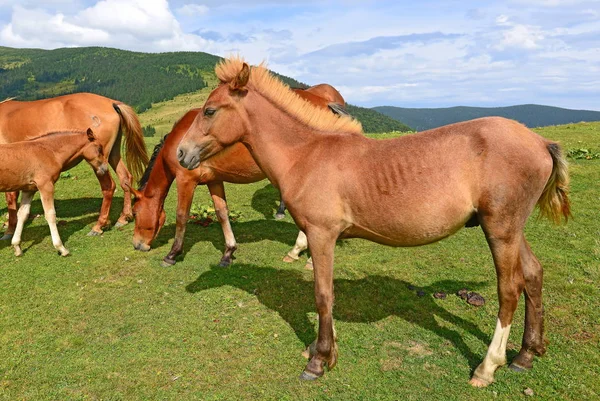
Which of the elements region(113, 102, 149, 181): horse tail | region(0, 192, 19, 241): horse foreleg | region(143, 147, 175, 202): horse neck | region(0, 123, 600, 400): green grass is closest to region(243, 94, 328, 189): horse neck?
region(0, 123, 600, 400): green grass

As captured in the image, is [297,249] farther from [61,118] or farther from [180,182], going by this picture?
[61,118]

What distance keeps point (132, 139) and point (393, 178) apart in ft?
27.3

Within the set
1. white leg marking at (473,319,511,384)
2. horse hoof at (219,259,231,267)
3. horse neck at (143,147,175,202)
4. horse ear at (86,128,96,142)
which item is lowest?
horse hoof at (219,259,231,267)

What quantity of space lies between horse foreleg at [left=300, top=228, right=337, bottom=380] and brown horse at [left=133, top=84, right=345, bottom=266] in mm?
3347

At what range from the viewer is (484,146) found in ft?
12.6

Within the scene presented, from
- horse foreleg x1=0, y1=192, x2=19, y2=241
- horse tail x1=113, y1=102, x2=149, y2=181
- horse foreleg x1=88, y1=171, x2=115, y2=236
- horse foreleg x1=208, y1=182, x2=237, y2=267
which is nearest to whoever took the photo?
horse foreleg x1=208, y1=182, x2=237, y2=267

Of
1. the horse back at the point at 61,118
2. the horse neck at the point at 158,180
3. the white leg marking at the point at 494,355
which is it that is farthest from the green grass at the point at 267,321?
the horse back at the point at 61,118

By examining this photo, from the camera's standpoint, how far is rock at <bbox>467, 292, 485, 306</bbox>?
5906 millimetres

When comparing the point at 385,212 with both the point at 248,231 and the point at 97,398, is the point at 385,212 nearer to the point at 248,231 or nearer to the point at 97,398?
the point at 97,398

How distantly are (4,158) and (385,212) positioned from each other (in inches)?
310

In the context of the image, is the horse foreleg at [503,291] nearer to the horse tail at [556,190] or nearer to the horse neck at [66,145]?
the horse tail at [556,190]

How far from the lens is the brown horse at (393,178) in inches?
153

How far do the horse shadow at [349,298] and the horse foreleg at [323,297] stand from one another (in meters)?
0.64

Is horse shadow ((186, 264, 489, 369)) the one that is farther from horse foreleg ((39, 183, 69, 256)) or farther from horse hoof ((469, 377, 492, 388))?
horse foreleg ((39, 183, 69, 256))
